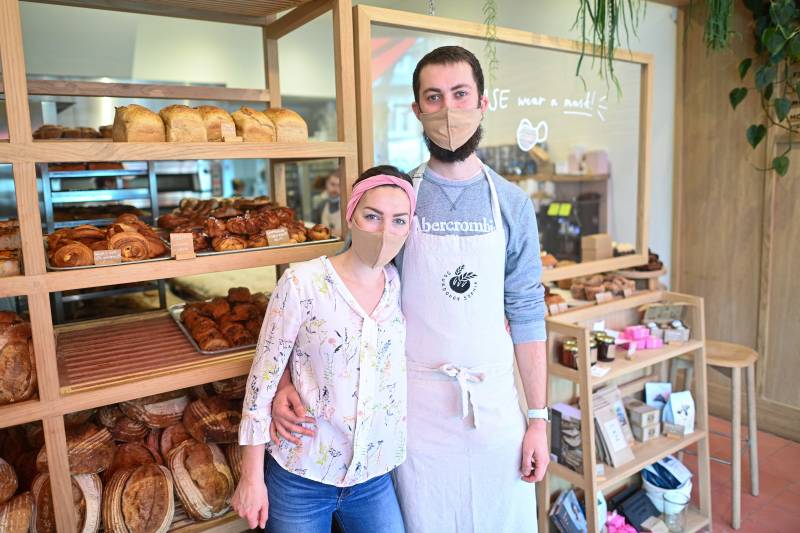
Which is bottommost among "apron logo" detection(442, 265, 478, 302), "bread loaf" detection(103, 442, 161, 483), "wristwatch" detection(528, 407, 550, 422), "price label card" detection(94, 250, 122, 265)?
"bread loaf" detection(103, 442, 161, 483)

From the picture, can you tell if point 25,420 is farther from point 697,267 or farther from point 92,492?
point 697,267

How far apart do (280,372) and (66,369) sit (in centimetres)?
68

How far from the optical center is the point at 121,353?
1.83 metres

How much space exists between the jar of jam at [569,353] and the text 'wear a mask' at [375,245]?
126 centimetres

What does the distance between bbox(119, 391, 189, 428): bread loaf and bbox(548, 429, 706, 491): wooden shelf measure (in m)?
1.51

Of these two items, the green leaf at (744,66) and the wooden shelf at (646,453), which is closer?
the wooden shelf at (646,453)

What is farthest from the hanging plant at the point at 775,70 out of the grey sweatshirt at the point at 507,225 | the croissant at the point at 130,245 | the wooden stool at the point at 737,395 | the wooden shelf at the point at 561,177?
the croissant at the point at 130,245

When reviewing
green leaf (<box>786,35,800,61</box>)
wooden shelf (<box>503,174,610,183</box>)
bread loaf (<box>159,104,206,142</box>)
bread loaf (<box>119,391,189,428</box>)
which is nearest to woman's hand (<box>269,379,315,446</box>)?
bread loaf (<box>119,391,189,428</box>)

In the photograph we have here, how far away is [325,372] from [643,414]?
1.89 metres

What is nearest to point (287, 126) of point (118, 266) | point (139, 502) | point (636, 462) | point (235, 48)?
point (118, 266)

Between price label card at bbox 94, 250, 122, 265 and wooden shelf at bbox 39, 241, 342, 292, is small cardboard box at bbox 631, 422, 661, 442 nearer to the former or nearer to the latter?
wooden shelf at bbox 39, 241, 342, 292

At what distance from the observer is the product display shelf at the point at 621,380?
7.55ft

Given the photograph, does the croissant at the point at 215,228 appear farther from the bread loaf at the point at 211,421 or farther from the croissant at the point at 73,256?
the bread loaf at the point at 211,421

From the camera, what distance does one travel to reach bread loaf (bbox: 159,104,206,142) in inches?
65.9
